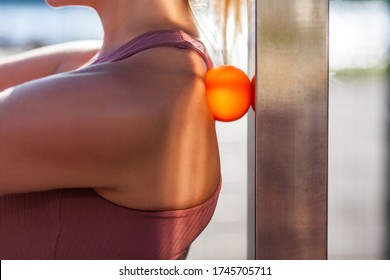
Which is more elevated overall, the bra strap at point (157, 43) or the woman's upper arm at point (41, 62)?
the bra strap at point (157, 43)

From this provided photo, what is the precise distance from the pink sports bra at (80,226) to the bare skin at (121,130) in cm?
2

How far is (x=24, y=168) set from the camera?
628 millimetres

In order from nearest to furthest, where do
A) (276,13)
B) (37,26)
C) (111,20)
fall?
(276,13) → (111,20) → (37,26)

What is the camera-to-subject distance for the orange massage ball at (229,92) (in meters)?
0.69

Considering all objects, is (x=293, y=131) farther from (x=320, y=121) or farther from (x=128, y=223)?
(x=128, y=223)

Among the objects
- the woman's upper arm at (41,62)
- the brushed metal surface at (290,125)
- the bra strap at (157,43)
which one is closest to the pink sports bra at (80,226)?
the bra strap at (157,43)

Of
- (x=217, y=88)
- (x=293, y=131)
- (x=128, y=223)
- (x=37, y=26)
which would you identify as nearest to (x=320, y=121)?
(x=293, y=131)

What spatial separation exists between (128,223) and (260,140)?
0.25 metres

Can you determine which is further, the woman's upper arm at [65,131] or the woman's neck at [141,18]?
the woman's neck at [141,18]

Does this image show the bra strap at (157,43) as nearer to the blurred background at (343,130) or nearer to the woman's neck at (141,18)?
the woman's neck at (141,18)

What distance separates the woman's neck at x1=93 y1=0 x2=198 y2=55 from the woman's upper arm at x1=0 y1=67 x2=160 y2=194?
137 millimetres

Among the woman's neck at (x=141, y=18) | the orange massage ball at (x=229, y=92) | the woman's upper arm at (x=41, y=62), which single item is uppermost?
→ the woman's neck at (x=141, y=18)

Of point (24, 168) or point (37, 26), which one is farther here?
point (37, 26)

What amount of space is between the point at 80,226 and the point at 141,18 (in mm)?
309
